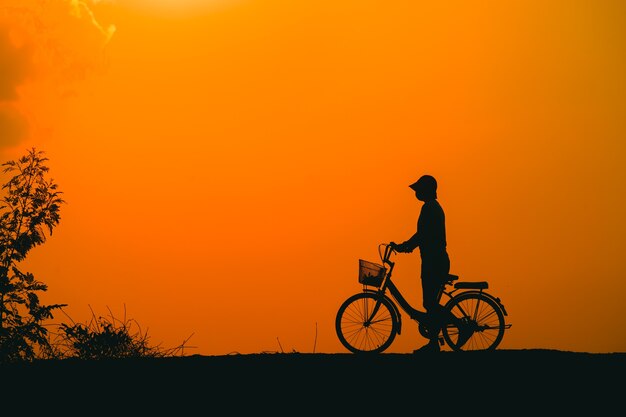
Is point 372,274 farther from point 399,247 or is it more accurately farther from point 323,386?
point 323,386

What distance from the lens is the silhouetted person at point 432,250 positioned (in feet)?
32.3

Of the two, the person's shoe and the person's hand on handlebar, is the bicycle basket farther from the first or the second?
the person's shoe

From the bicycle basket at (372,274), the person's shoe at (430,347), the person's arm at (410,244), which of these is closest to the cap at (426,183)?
the person's arm at (410,244)

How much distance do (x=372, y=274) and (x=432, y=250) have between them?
3.17 ft

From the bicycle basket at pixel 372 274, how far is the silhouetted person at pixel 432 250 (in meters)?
0.46

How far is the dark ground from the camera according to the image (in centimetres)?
664

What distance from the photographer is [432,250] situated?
9.87 m

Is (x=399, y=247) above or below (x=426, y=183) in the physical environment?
below

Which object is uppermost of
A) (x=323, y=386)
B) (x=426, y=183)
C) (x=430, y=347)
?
(x=426, y=183)

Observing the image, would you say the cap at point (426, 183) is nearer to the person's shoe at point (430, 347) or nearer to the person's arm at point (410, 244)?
the person's arm at point (410, 244)

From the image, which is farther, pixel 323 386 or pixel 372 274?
pixel 372 274

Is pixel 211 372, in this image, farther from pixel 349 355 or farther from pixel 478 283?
pixel 478 283

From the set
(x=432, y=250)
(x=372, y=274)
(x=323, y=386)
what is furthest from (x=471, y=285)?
(x=323, y=386)

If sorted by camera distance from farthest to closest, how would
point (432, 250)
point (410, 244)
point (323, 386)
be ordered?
point (410, 244) < point (432, 250) < point (323, 386)
